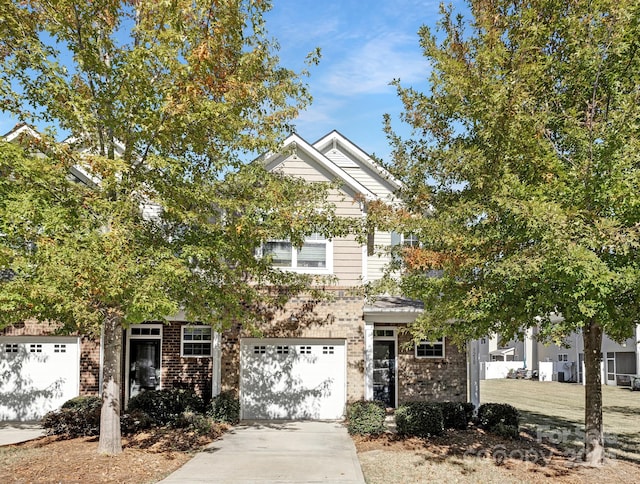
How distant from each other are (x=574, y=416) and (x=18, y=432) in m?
16.5

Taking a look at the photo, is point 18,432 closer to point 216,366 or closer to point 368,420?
point 216,366

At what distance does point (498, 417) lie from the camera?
46.4ft

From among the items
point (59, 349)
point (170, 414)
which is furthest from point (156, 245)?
point (59, 349)

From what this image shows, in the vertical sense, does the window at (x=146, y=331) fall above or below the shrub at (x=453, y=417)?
above

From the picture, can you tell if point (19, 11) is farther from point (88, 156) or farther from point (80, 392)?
point (80, 392)

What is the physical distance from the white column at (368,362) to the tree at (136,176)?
520 centimetres

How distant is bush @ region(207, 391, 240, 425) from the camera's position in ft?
49.9

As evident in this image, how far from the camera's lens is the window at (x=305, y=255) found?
16.7m

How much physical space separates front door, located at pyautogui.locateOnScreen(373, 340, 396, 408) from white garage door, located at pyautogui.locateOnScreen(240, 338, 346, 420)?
4.96ft

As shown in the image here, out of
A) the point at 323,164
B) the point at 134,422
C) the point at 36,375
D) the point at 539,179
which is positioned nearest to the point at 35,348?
the point at 36,375

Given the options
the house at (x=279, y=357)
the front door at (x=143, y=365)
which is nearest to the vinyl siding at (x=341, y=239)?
the house at (x=279, y=357)

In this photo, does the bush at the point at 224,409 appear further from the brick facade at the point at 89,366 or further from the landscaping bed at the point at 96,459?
the brick facade at the point at 89,366

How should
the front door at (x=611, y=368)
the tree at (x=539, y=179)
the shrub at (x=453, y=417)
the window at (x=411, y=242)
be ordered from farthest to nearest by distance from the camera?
the front door at (x=611, y=368), the shrub at (x=453, y=417), the window at (x=411, y=242), the tree at (x=539, y=179)

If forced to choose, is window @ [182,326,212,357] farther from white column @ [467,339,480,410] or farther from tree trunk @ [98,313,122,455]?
white column @ [467,339,480,410]
